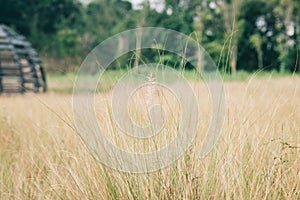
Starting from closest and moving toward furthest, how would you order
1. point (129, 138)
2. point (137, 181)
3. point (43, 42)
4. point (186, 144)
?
point (137, 181) → point (186, 144) → point (129, 138) → point (43, 42)

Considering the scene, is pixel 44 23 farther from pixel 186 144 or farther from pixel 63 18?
pixel 186 144

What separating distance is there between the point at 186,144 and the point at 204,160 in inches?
6.8

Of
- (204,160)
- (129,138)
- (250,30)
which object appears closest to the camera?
(204,160)

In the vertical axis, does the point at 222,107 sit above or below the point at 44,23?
below

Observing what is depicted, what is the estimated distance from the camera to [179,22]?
15.4 m

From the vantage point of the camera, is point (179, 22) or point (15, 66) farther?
point (179, 22)

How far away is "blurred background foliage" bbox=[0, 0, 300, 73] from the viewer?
57.3 feet

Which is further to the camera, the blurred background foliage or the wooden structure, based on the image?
the blurred background foliage

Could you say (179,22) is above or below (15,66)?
above

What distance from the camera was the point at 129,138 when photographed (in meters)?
1.84

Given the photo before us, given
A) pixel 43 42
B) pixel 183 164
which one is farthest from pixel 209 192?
pixel 43 42

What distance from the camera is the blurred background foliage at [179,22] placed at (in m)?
17.5

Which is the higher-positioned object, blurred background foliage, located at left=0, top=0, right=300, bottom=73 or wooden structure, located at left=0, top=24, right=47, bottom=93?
blurred background foliage, located at left=0, top=0, right=300, bottom=73

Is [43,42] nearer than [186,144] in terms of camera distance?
No
